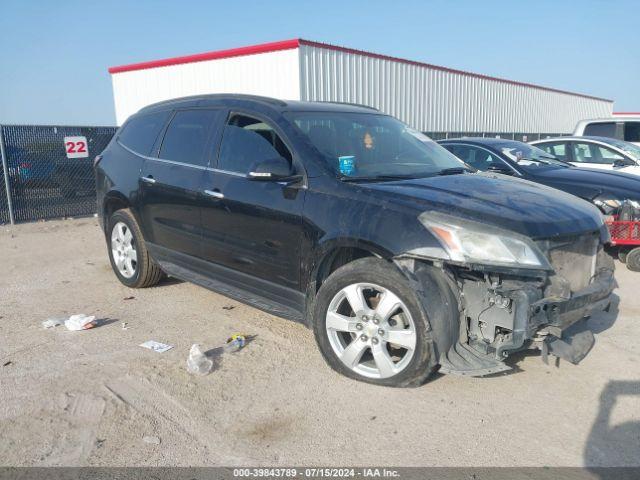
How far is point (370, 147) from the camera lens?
4191mm

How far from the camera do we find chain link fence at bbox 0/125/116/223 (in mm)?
10172

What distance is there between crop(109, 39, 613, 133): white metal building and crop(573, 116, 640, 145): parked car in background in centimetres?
732

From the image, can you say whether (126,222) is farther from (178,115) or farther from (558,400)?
(558,400)

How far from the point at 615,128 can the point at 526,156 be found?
18.3ft

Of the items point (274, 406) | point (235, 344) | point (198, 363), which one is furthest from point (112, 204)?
point (274, 406)

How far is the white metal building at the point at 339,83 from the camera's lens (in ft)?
50.9

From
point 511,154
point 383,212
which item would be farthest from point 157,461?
point 511,154

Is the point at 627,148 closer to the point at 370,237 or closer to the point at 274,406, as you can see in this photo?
the point at 370,237

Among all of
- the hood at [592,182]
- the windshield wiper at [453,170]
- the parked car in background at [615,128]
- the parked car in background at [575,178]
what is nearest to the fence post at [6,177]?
the parked car in background at [575,178]

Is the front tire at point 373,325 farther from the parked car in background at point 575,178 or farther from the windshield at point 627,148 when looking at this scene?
the windshield at point 627,148

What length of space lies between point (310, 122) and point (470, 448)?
254 centimetres

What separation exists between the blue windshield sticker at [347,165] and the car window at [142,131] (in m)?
2.19

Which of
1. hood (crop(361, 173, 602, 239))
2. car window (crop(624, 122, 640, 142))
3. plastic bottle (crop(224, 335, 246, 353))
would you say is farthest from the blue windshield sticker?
car window (crop(624, 122, 640, 142))

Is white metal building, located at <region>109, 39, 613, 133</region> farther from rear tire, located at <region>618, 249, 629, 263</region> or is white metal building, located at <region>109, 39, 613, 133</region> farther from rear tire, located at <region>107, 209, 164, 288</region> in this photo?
rear tire, located at <region>618, 249, 629, 263</region>
